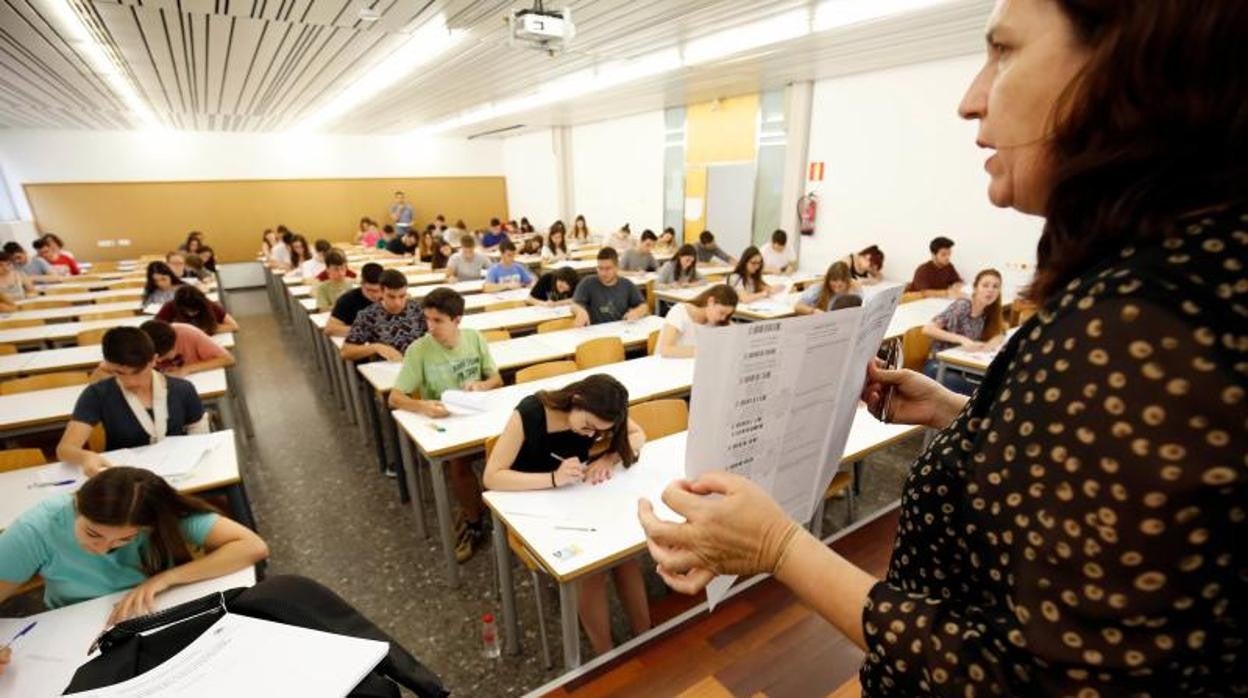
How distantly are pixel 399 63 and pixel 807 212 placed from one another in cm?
563

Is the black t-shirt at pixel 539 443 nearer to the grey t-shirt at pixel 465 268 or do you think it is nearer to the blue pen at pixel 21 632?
the blue pen at pixel 21 632

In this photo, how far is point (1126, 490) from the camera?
1.38 ft

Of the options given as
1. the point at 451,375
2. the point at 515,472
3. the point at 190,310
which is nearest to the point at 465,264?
the point at 190,310

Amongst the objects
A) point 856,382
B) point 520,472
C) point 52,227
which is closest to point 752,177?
point 520,472

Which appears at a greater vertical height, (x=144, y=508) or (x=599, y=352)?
(x=144, y=508)

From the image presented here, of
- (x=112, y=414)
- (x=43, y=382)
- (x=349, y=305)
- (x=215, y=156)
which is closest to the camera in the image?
(x=112, y=414)

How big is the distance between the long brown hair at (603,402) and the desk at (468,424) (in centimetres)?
34

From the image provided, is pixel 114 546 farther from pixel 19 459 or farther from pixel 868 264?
pixel 868 264

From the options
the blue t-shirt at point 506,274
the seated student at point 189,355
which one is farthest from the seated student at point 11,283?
the blue t-shirt at point 506,274

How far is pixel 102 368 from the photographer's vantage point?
335cm

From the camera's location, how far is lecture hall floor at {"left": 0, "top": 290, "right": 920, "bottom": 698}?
237cm

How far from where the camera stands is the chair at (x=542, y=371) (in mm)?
3473

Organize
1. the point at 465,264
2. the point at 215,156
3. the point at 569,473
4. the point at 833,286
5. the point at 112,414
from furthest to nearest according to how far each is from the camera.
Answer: the point at 215,156 < the point at 465,264 < the point at 833,286 < the point at 112,414 < the point at 569,473

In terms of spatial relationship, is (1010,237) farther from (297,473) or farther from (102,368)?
(102,368)
